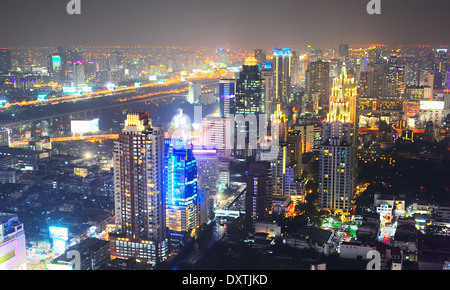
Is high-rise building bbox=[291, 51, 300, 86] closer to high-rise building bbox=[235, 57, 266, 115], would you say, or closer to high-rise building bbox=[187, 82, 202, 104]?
high-rise building bbox=[187, 82, 202, 104]

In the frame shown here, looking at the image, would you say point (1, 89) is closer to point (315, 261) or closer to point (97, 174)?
point (97, 174)

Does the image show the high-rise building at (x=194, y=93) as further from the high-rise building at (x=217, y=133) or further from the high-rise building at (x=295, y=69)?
the high-rise building at (x=217, y=133)

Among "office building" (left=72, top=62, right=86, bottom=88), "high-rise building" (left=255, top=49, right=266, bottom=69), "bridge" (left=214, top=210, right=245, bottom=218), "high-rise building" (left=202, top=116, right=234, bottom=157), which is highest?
"high-rise building" (left=255, top=49, right=266, bottom=69)

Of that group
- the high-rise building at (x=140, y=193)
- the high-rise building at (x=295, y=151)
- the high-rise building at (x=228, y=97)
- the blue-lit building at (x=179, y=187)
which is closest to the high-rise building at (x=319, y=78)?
the high-rise building at (x=228, y=97)

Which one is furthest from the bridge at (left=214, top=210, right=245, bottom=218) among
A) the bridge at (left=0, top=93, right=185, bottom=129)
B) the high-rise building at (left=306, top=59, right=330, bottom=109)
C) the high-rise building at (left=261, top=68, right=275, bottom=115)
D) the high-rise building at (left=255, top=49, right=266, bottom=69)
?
the high-rise building at (left=306, top=59, right=330, bottom=109)
